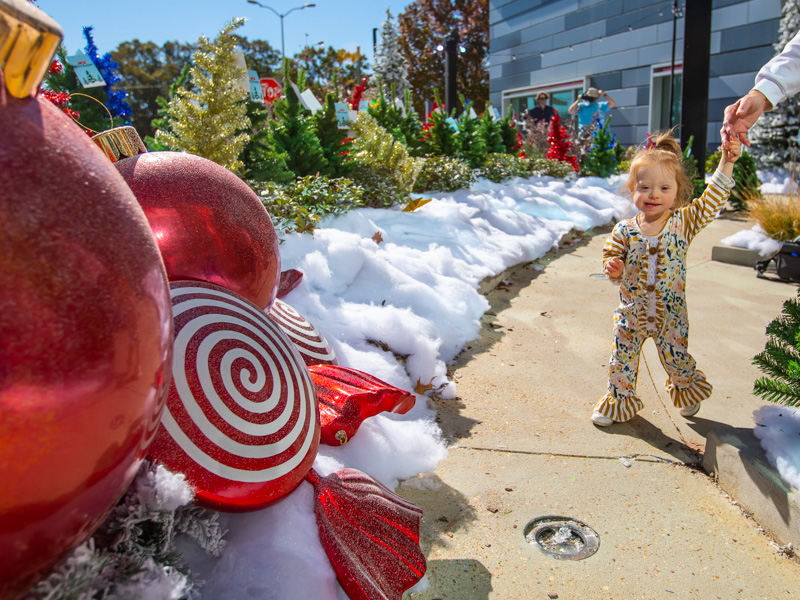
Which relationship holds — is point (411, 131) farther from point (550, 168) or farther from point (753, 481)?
point (753, 481)

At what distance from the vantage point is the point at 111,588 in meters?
1.14

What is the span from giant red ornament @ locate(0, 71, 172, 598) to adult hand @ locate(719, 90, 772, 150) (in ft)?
8.28

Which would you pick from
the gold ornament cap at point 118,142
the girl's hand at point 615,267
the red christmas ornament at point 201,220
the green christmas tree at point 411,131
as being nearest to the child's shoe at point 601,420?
the girl's hand at point 615,267

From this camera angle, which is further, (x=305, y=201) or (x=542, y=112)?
(x=542, y=112)

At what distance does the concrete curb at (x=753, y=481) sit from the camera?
221 centimetres

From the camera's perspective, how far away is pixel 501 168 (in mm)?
10195

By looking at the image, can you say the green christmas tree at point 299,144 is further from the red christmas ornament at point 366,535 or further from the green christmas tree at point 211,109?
the red christmas ornament at point 366,535

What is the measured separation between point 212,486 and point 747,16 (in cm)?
1919

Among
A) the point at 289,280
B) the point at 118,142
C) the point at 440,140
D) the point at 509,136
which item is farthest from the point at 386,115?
the point at 118,142

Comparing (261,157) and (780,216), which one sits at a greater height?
(261,157)

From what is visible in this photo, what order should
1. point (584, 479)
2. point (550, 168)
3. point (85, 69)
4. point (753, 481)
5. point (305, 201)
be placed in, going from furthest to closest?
point (550, 168)
point (85, 69)
point (305, 201)
point (584, 479)
point (753, 481)

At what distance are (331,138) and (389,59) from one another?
27.8m

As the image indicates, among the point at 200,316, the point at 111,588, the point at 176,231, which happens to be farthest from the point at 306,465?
the point at 176,231

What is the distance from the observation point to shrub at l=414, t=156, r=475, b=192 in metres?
8.38
